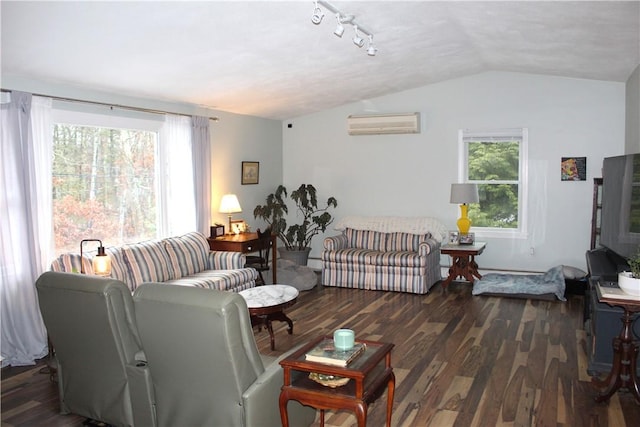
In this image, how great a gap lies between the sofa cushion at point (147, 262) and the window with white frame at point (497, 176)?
13.9 feet

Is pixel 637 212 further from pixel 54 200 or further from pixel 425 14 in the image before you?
pixel 54 200

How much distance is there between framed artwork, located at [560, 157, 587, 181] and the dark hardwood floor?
5.14 feet

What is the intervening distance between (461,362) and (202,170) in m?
3.75

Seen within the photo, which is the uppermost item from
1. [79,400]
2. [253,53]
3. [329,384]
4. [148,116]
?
[253,53]

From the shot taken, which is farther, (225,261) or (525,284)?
(525,284)

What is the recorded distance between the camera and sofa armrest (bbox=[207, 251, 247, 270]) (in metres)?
5.94

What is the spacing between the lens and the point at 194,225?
636 cm

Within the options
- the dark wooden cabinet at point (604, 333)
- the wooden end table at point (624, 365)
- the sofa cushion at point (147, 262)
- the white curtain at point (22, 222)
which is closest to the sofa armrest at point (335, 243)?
the sofa cushion at point (147, 262)

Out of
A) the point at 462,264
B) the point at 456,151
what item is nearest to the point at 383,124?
the point at 456,151

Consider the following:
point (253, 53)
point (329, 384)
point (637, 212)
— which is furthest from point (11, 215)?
point (637, 212)

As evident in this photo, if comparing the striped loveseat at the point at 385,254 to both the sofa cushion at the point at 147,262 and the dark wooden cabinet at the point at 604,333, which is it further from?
the dark wooden cabinet at the point at 604,333

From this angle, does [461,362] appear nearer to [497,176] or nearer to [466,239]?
[466,239]

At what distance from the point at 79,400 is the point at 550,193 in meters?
6.03

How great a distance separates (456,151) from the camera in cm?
751
